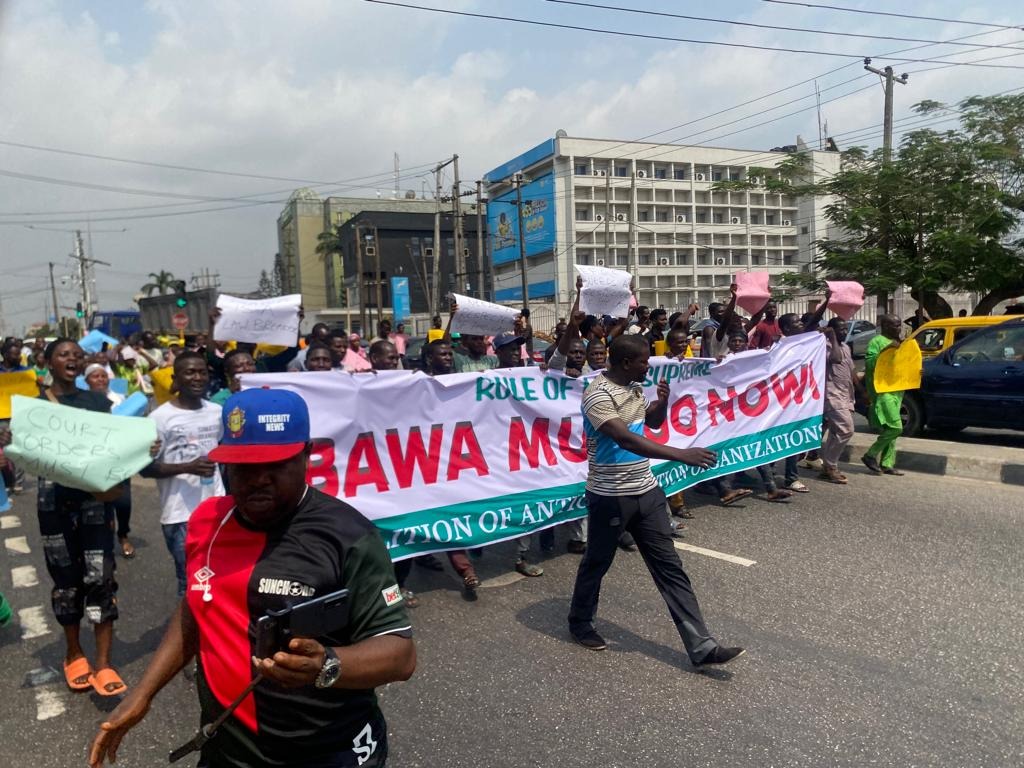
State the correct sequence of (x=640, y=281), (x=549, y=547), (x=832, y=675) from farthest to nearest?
1. (x=640, y=281)
2. (x=549, y=547)
3. (x=832, y=675)

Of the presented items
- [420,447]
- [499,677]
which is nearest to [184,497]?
[420,447]

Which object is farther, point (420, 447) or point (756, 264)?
point (756, 264)

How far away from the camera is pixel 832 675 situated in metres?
3.83

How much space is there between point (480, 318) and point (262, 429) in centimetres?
455

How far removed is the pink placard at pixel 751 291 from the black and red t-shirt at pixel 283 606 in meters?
6.09

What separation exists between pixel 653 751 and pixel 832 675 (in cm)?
114

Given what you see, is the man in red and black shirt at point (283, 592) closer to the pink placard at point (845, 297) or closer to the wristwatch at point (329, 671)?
the wristwatch at point (329, 671)

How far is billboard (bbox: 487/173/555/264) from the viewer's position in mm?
63219

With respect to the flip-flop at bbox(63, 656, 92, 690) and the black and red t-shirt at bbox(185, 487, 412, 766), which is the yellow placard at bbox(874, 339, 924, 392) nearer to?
the flip-flop at bbox(63, 656, 92, 690)

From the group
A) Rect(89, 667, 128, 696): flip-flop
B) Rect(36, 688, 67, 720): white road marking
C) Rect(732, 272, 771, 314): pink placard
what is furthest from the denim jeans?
Rect(732, 272, 771, 314): pink placard

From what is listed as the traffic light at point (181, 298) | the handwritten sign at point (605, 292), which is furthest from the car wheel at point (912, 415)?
the traffic light at point (181, 298)

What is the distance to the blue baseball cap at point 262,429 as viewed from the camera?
1788mm

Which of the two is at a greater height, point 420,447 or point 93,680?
point 420,447

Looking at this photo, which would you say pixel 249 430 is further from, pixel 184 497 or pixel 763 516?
pixel 763 516
